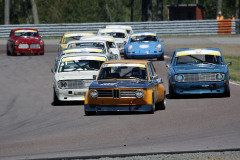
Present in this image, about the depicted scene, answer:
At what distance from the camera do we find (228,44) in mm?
42875

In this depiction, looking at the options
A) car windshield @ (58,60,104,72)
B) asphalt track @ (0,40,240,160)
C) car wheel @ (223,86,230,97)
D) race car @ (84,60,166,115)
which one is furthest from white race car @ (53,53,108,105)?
car wheel @ (223,86,230,97)

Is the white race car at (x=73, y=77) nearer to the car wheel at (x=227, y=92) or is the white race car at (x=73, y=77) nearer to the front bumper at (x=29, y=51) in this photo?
the car wheel at (x=227, y=92)

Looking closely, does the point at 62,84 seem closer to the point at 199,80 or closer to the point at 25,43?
the point at 199,80

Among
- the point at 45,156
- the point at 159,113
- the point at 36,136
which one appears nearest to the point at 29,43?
the point at 159,113

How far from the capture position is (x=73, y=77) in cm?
1750

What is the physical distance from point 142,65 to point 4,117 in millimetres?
3461

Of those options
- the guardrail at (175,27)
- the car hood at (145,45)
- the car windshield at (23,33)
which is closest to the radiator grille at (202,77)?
the car hood at (145,45)

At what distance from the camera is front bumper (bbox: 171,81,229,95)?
17781 millimetres

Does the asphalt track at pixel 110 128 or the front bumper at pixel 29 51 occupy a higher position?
the asphalt track at pixel 110 128

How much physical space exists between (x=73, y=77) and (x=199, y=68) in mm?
3467

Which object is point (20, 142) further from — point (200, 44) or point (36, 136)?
point (200, 44)

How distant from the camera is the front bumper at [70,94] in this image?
57.0 feet

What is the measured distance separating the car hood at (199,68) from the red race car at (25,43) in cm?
1826

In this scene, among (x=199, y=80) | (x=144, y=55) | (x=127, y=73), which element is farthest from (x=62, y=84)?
(x=144, y=55)
